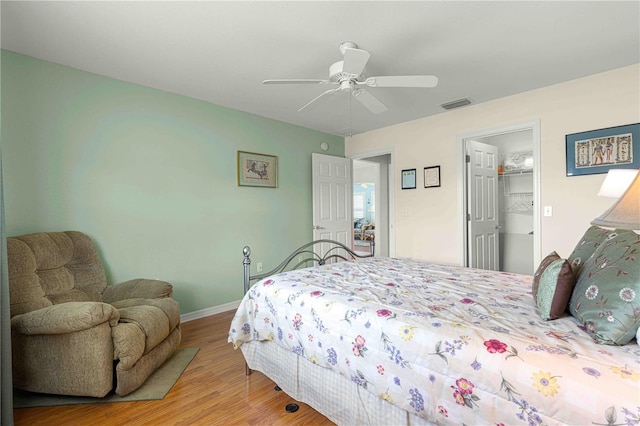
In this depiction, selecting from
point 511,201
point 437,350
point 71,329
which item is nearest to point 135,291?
point 71,329

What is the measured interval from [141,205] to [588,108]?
14.6ft

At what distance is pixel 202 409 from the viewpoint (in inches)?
73.2

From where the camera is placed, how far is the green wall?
96.0 inches

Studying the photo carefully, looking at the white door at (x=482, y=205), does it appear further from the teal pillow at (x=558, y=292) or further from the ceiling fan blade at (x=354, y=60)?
the teal pillow at (x=558, y=292)

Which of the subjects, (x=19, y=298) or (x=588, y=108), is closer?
(x=19, y=298)

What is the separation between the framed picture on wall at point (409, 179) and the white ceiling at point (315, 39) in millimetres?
1329

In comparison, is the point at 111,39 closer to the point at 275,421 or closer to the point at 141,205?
the point at 141,205

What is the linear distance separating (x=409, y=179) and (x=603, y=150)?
79.6 inches

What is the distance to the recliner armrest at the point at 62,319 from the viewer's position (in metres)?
1.77

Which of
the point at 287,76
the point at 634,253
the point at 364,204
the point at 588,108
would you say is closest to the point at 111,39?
the point at 287,76

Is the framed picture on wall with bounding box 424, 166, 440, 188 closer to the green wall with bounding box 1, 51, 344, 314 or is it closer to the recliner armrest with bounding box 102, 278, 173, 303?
the green wall with bounding box 1, 51, 344, 314

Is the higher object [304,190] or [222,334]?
[304,190]

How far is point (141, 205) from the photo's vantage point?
3023 mm

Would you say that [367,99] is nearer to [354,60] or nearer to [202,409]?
[354,60]
